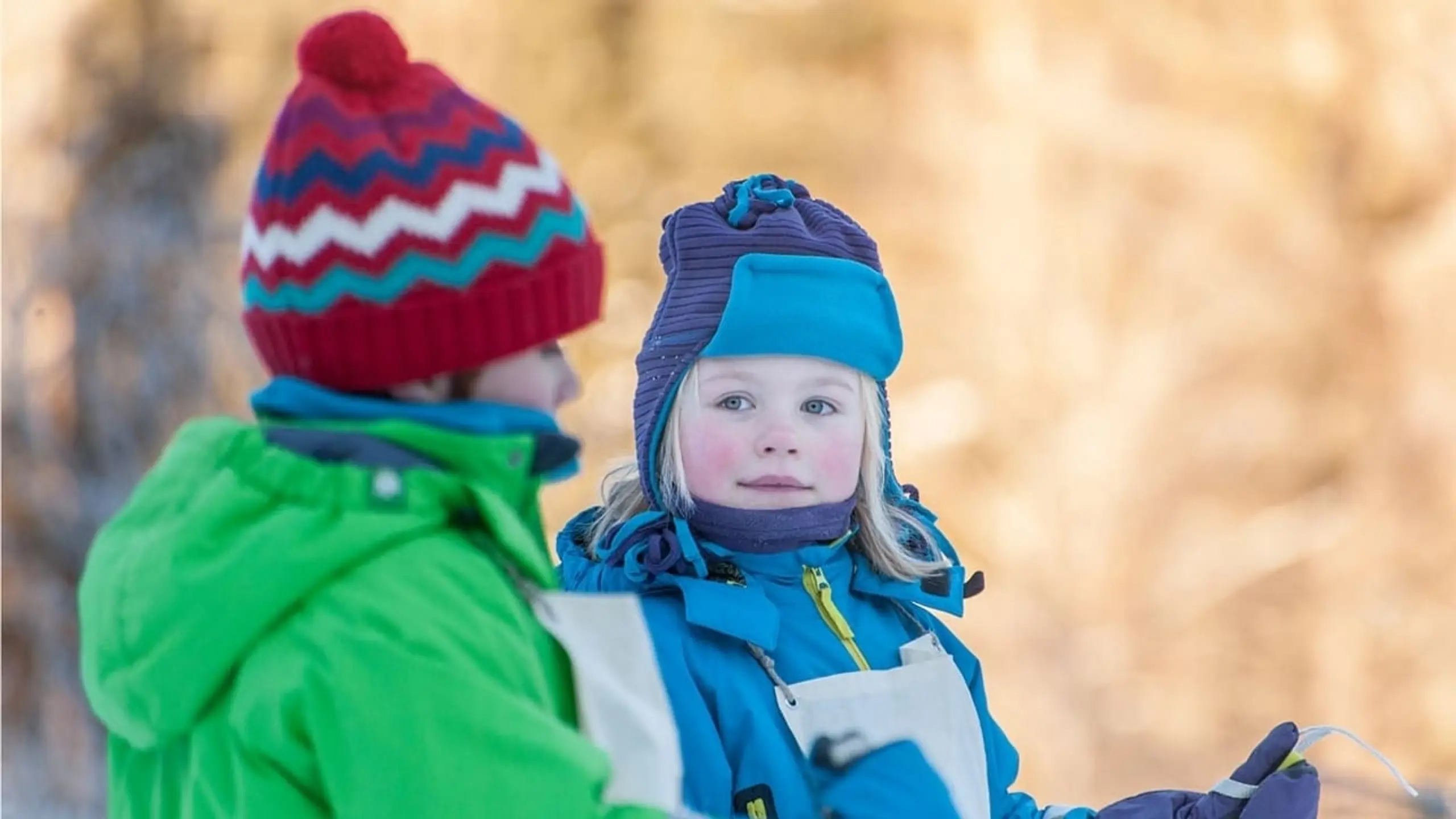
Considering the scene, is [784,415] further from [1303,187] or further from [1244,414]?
[1303,187]

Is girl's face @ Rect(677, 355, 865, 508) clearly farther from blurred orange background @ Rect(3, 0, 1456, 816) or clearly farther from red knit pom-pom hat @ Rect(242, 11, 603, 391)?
blurred orange background @ Rect(3, 0, 1456, 816)

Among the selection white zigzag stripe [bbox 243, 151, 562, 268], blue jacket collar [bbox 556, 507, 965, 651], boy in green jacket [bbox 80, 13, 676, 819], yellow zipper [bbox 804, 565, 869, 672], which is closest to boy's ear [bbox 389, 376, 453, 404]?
boy in green jacket [bbox 80, 13, 676, 819]

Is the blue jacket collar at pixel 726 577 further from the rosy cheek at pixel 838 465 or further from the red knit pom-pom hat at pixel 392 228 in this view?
the red knit pom-pom hat at pixel 392 228

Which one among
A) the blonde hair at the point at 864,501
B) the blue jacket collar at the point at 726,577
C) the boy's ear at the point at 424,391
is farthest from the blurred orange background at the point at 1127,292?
the boy's ear at the point at 424,391

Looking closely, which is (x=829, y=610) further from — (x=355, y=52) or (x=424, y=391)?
(x=355, y=52)

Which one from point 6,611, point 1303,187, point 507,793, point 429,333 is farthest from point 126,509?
point 1303,187

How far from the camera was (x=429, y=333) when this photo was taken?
105 cm

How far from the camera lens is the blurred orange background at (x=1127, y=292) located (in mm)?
6629

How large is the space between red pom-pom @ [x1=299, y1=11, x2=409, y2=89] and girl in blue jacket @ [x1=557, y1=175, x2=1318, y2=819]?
1.90 ft

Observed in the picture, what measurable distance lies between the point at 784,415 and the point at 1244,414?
234 inches

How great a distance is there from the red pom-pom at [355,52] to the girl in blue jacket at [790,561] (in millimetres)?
580

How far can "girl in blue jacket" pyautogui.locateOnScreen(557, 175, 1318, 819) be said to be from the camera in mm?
1515

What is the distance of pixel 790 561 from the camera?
161 centimetres

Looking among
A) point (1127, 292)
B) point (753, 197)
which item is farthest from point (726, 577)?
point (1127, 292)
